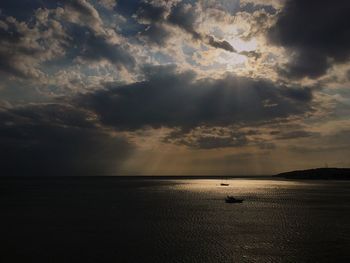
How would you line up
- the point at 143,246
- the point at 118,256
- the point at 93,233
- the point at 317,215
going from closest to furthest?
the point at 118,256 → the point at 143,246 → the point at 93,233 → the point at 317,215

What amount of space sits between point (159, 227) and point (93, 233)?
11450mm

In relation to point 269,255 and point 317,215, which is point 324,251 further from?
point 317,215

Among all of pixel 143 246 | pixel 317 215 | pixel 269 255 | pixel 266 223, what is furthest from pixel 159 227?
pixel 317 215

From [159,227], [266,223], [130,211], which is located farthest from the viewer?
[130,211]

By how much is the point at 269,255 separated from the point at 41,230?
114ft

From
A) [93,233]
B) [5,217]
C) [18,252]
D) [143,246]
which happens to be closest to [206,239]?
[143,246]

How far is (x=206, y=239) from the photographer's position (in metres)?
49.6

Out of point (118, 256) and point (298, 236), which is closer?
point (118, 256)

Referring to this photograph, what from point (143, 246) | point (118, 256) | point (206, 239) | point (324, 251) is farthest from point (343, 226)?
point (118, 256)

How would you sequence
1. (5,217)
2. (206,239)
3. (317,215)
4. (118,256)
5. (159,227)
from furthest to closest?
1. (317,215)
2. (5,217)
3. (159,227)
4. (206,239)
5. (118,256)

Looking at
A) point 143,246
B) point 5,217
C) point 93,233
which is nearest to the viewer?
point 143,246

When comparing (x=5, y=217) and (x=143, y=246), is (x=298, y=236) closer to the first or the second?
(x=143, y=246)

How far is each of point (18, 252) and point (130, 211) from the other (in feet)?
Answer: 139

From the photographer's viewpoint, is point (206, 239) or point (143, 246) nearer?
point (143, 246)
